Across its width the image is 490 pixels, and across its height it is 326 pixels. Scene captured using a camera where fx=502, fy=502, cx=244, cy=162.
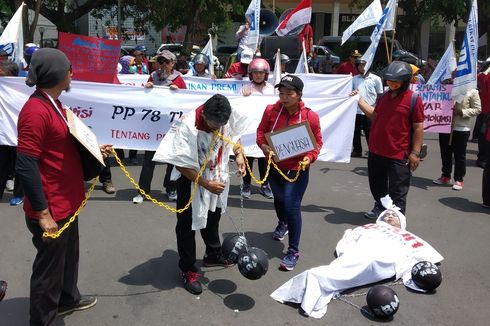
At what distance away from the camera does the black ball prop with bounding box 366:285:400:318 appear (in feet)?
12.4

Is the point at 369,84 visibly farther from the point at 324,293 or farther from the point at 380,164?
the point at 324,293

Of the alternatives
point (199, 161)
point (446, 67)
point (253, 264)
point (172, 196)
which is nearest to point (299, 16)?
point (446, 67)

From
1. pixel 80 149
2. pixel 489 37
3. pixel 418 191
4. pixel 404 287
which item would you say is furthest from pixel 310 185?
pixel 489 37

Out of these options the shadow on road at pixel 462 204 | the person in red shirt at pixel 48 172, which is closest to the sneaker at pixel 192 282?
the person in red shirt at pixel 48 172

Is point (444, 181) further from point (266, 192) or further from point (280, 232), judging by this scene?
point (280, 232)

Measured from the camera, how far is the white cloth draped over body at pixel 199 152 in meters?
3.90

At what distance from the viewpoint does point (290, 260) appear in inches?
185

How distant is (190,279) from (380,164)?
2666mm

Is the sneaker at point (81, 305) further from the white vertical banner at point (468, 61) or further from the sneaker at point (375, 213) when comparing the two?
the white vertical banner at point (468, 61)

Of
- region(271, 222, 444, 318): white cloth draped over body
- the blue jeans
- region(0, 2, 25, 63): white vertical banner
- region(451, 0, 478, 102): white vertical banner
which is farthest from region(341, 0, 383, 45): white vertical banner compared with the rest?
region(0, 2, 25, 63): white vertical banner

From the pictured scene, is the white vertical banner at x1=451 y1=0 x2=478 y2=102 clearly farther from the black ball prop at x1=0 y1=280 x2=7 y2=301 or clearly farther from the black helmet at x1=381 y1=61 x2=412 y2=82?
the black ball prop at x1=0 y1=280 x2=7 y2=301

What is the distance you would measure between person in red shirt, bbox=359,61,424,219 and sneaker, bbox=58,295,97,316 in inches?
132

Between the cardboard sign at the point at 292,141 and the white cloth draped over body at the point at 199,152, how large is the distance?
1.59 feet

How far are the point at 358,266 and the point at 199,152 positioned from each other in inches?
64.6
